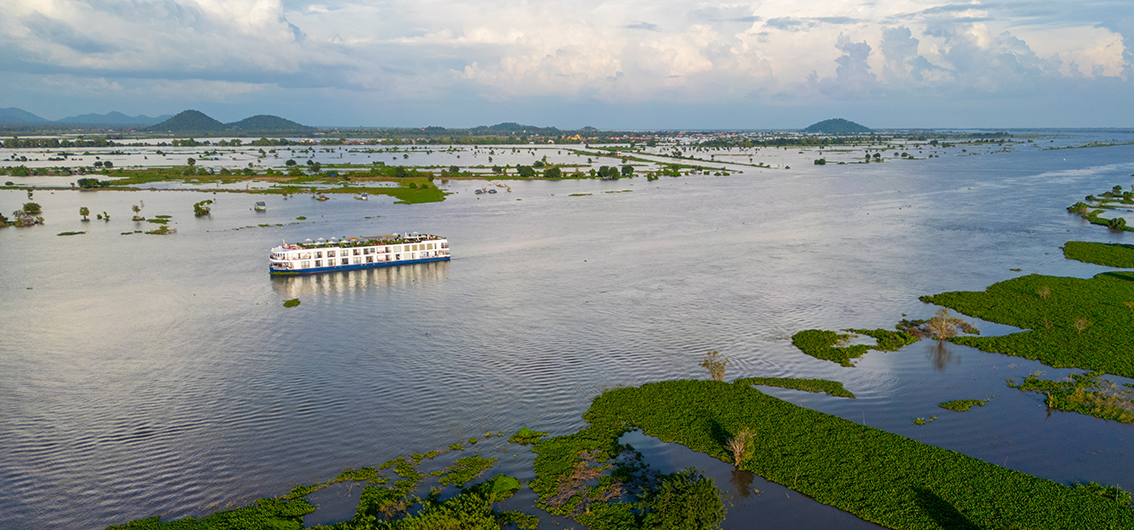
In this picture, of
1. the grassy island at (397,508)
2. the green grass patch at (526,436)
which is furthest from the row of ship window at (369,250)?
the green grass patch at (526,436)

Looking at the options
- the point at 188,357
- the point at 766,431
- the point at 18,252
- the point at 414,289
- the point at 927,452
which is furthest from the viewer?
the point at 18,252

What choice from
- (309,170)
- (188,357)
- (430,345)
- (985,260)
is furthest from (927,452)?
(309,170)

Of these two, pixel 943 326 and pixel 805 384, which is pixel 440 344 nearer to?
pixel 805 384

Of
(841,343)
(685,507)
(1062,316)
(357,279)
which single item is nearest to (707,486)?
(685,507)

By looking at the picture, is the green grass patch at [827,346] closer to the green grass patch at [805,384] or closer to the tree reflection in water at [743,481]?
the green grass patch at [805,384]

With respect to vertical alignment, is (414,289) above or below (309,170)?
below

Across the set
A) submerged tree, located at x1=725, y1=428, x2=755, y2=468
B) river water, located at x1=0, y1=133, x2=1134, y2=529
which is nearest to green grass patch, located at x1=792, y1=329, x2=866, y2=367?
river water, located at x1=0, y1=133, x2=1134, y2=529

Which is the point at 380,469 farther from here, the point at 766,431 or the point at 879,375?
the point at 879,375
